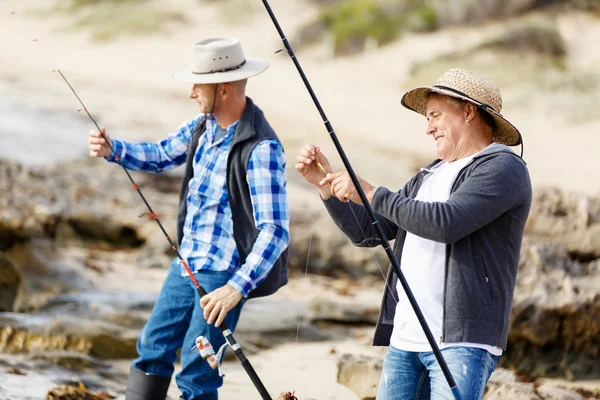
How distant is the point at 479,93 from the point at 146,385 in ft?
6.34

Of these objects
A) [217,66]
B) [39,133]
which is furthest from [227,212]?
[39,133]

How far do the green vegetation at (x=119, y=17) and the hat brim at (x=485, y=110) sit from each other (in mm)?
24548

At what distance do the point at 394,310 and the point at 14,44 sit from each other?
24.2 metres

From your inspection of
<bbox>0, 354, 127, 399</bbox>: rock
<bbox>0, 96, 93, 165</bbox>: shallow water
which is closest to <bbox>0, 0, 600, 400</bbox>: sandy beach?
<bbox>0, 96, 93, 165</bbox>: shallow water

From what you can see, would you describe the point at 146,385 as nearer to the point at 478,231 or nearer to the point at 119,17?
the point at 478,231

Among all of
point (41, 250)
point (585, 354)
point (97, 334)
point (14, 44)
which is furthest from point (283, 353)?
point (14, 44)

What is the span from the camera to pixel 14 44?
83.6 feet

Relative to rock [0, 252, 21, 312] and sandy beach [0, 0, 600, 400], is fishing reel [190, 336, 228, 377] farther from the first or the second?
rock [0, 252, 21, 312]

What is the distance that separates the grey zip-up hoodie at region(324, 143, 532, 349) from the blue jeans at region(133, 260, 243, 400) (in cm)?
122

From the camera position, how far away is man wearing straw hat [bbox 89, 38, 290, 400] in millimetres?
3816

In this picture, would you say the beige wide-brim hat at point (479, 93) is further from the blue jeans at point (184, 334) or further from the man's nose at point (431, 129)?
the blue jeans at point (184, 334)

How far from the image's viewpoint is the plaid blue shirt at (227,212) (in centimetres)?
378

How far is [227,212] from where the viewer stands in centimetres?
393

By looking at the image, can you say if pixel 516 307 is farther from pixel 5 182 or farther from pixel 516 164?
pixel 5 182
